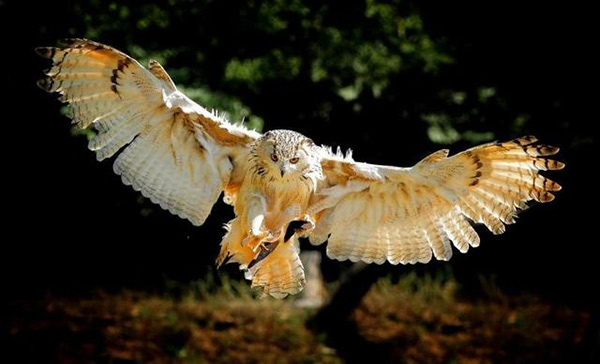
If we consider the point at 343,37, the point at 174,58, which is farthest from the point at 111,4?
the point at 343,37

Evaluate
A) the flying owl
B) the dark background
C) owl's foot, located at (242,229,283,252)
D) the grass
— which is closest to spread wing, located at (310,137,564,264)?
the flying owl

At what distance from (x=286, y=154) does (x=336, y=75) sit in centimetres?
286

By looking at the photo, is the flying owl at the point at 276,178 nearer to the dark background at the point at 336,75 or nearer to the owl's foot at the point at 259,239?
the owl's foot at the point at 259,239

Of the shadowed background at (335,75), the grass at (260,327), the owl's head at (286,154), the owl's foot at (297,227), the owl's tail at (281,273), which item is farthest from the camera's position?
the grass at (260,327)

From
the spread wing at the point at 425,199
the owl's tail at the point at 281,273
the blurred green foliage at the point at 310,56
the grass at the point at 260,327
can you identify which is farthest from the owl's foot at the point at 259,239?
the grass at the point at 260,327

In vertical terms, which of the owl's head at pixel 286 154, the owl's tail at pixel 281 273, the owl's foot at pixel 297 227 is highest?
the owl's head at pixel 286 154

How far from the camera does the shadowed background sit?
5824 mm

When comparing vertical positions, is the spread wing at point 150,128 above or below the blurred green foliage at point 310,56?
below

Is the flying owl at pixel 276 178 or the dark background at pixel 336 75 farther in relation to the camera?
the dark background at pixel 336 75

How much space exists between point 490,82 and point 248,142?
2.80 m

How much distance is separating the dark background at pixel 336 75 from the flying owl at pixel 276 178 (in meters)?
1.47

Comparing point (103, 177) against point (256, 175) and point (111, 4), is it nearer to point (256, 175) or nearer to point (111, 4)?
point (111, 4)

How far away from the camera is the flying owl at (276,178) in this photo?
3.74 m

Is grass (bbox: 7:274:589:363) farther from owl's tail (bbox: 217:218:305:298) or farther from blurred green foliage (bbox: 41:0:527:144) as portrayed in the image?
owl's tail (bbox: 217:218:305:298)
